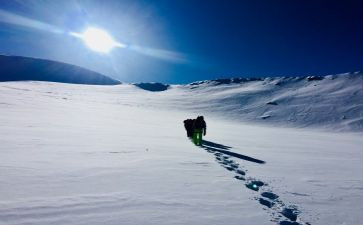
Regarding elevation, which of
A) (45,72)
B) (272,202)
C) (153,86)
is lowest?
Answer: (272,202)

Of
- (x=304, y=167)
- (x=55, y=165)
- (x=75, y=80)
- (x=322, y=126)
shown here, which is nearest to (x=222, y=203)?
(x=55, y=165)

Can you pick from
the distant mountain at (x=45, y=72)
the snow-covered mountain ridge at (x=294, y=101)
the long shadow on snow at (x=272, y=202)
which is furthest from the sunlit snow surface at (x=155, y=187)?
the distant mountain at (x=45, y=72)

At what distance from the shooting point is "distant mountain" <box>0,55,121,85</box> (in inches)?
6841

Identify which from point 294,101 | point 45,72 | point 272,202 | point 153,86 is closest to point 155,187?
point 272,202

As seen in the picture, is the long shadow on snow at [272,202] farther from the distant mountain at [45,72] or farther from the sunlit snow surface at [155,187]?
the distant mountain at [45,72]

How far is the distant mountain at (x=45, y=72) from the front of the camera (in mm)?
173750

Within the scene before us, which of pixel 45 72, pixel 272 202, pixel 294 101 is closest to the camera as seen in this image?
pixel 272 202

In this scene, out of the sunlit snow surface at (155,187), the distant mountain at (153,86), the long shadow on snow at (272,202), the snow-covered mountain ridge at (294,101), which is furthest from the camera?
the distant mountain at (153,86)

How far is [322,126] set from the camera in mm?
60625

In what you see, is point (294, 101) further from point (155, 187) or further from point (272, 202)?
point (155, 187)

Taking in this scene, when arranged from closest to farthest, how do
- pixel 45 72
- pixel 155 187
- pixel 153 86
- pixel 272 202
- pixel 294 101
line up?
pixel 272 202
pixel 155 187
pixel 294 101
pixel 153 86
pixel 45 72

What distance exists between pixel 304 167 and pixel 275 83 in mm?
100560

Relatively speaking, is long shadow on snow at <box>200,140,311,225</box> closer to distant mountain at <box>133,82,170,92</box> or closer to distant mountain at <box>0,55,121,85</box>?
distant mountain at <box>133,82,170,92</box>

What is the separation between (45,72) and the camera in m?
181
